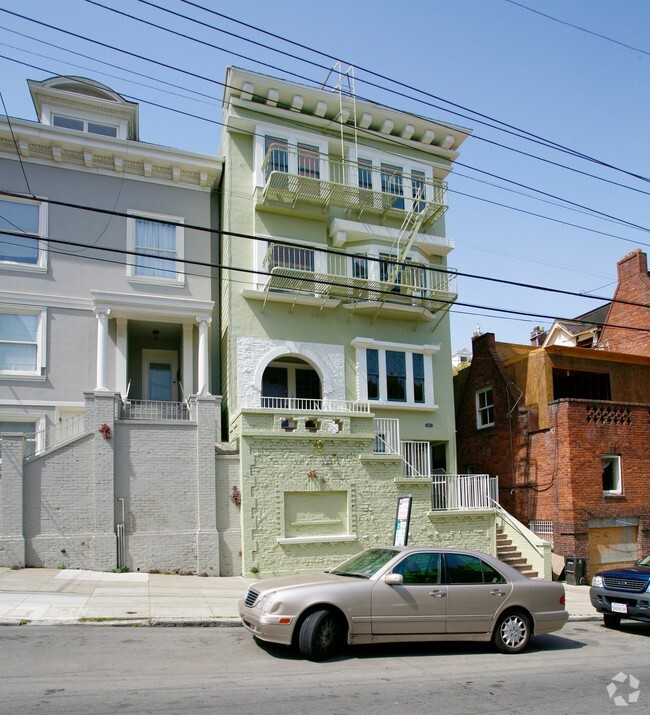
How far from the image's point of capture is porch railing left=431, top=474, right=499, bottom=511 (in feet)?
64.1

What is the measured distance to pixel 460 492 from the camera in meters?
19.8

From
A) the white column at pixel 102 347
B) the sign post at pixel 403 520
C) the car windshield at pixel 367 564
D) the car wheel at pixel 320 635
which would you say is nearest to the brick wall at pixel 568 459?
the sign post at pixel 403 520

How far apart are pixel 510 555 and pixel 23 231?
16057mm

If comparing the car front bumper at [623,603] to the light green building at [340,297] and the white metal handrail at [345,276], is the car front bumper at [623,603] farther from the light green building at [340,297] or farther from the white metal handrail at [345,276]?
the white metal handrail at [345,276]

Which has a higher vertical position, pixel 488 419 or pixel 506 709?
pixel 488 419

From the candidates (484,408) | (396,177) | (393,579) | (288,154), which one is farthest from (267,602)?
(484,408)

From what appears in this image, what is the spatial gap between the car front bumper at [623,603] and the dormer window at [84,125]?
17613 millimetres

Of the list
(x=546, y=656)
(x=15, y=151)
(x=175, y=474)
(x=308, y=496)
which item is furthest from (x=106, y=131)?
(x=546, y=656)

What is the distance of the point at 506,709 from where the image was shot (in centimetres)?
738

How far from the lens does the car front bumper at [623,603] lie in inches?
476

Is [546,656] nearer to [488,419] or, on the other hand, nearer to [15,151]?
[488,419]

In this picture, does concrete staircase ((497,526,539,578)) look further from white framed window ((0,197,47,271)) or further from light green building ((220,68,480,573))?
white framed window ((0,197,47,271))

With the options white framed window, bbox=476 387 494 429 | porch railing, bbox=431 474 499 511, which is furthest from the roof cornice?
white framed window, bbox=476 387 494 429

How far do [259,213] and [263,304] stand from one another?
290cm
